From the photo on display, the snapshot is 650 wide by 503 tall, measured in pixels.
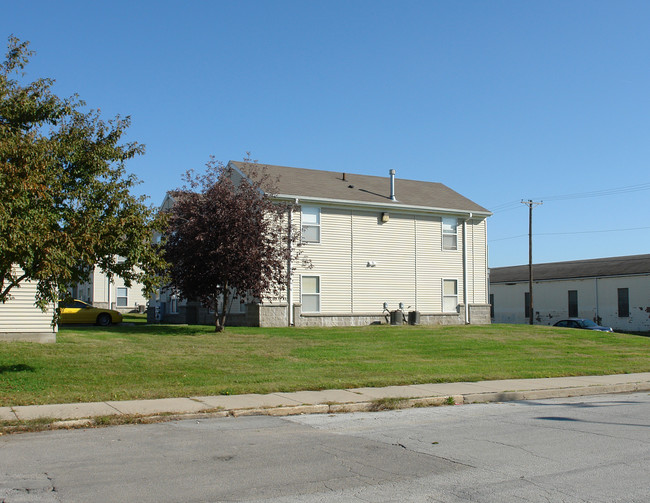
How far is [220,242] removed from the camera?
73.5 feet

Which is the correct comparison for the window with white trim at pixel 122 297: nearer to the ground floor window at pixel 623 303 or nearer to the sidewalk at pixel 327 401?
the ground floor window at pixel 623 303

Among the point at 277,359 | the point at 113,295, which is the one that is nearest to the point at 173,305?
the point at 113,295

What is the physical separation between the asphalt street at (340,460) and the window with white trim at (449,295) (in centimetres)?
2083

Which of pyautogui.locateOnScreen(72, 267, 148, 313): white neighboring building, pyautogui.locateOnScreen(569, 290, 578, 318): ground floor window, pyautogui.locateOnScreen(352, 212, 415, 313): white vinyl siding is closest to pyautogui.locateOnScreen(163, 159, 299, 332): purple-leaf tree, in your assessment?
pyautogui.locateOnScreen(352, 212, 415, 313): white vinyl siding

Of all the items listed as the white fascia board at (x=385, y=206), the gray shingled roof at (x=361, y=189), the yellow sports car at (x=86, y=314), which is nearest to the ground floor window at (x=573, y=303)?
the gray shingled roof at (x=361, y=189)

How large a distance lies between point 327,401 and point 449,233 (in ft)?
71.4

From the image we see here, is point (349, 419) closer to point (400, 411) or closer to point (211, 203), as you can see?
point (400, 411)

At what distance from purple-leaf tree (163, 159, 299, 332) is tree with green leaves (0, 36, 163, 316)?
723 cm

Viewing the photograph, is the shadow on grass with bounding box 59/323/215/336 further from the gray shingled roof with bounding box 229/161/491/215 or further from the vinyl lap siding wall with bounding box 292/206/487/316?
the gray shingled roof with bounding box 229/161/491/215

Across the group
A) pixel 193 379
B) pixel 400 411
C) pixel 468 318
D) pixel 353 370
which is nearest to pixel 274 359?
pixel 353 370

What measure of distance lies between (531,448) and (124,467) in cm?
500

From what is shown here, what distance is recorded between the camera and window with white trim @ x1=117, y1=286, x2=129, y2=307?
54844 mm

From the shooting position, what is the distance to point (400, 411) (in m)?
12.1

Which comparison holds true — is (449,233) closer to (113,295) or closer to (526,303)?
(526,303)
